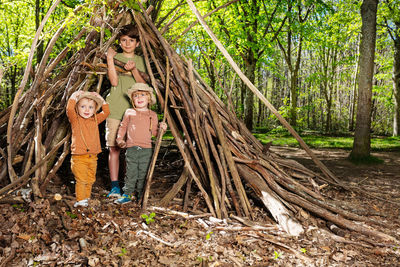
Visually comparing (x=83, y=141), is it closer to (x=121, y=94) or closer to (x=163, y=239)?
(x=121, y=94)

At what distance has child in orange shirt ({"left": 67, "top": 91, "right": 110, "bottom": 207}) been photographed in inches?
113

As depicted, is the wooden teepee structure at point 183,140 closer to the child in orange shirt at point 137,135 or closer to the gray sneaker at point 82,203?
the child in orange shirt at point 137,135

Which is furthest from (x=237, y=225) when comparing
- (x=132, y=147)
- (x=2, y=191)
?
(x=2, y=191)

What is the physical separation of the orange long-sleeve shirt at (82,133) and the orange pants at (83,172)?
3.0 inches

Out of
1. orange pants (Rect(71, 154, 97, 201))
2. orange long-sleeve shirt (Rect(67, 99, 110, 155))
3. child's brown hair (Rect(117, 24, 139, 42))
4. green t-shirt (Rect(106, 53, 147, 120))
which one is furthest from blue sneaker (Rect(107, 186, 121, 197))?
child's brown hair (Rect(117, 24, 139, 42))

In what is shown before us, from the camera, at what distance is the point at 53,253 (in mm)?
2078

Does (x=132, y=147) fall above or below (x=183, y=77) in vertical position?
below

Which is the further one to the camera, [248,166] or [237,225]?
[248,166]

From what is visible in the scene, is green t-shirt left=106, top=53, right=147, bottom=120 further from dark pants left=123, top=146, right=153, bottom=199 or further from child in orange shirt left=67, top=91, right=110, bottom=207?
dark pants left=123, top=146, right=153, bottom=199

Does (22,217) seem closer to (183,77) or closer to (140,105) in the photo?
(140,105)

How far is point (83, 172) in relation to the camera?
2898 mm

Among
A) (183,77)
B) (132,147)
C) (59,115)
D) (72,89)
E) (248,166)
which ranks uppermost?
(183,77)

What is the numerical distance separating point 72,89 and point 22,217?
1.63 metres

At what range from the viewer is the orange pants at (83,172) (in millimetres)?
2877
